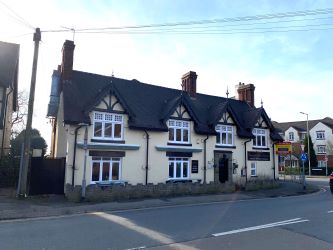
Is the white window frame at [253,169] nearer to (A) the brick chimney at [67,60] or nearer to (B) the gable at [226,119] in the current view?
(B) the gable at [226,119]

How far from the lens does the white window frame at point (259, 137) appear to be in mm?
29659

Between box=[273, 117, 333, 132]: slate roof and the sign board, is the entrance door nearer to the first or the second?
the sign board

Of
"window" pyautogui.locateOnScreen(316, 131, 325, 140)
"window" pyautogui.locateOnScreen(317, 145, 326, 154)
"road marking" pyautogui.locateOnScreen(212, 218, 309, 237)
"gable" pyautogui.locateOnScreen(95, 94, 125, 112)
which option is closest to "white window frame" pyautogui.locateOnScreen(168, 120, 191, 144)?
"gable" pyautogui.locateOnScreen(95, 94, 125, 112)

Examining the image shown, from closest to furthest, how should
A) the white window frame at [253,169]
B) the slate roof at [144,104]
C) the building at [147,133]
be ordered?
the building at [147,133] < the slate roof at [144,104] < the white window frame at [253,169]

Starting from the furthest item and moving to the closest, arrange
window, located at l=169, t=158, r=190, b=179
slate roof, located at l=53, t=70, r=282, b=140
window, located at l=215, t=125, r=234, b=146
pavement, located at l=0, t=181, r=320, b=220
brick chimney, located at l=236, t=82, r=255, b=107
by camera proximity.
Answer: brick chimney, located at l=236, t=82, r=255, b=107, window, located at l=215, t=125, r=234, b=146, window, located at l=169, t=158, r=190, b=179, slate roof, located at l=53, t=70, r=282, b=140, pavement, located at l=0, t=181, r=320, b=220

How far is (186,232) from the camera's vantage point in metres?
9.41

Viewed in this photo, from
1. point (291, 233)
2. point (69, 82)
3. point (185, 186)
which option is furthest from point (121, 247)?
point (69, 82)

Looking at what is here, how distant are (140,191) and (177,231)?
9.70m

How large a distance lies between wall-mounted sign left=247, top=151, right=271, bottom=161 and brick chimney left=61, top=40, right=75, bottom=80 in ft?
53.5

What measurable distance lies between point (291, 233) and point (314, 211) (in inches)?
188

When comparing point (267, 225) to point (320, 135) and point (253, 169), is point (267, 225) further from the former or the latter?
point (320, 135)

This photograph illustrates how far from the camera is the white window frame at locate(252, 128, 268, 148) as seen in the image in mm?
29659

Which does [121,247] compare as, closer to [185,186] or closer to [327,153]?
[185,186]

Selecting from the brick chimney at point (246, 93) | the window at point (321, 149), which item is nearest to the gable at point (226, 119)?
the brick chimney at point (246, 93)
